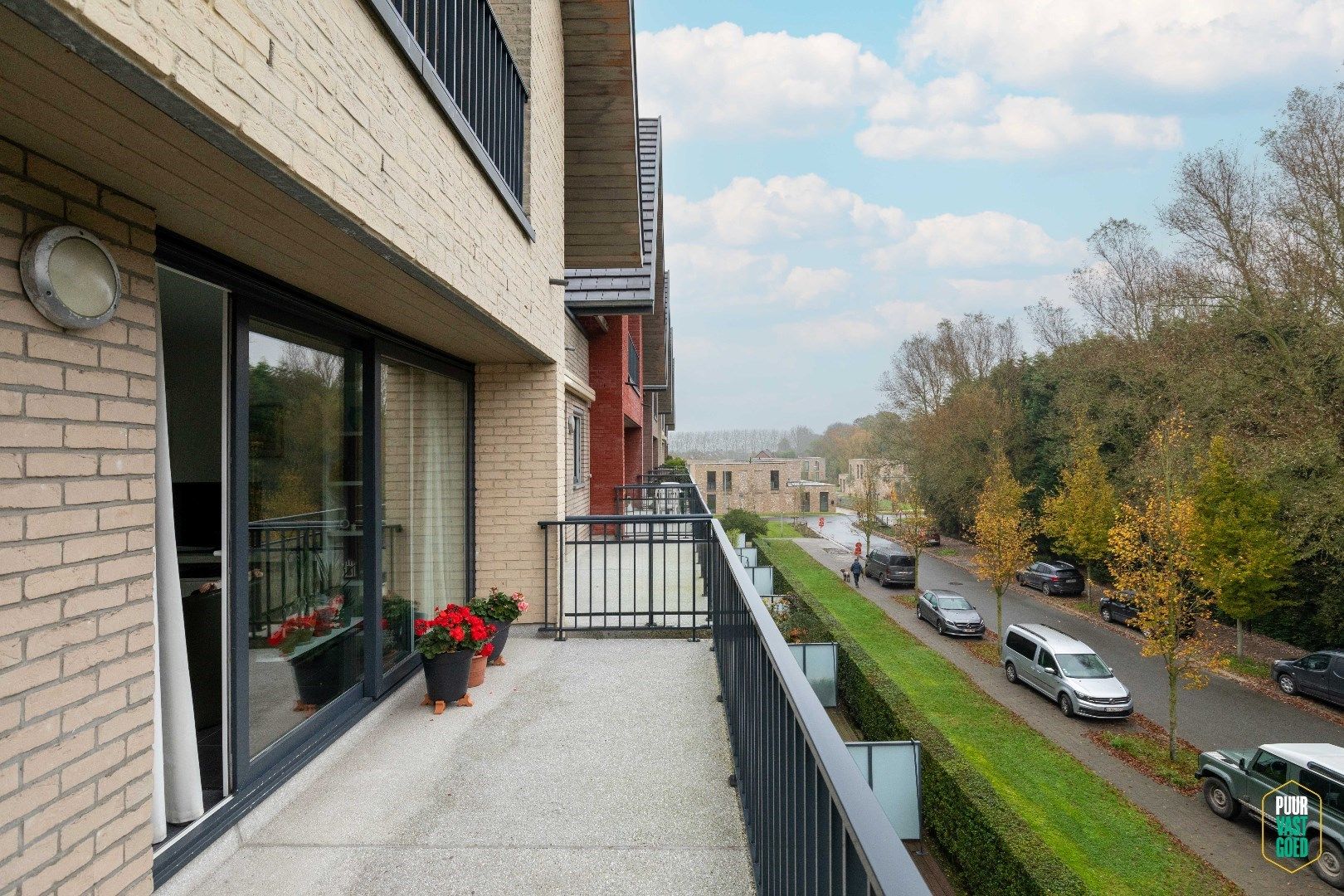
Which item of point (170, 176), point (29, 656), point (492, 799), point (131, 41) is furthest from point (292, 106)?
point (492, 799)

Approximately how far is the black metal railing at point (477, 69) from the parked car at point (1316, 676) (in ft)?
62.4

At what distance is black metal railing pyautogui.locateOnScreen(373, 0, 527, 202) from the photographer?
9.66 ft

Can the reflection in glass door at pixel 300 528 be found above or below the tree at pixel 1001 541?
above

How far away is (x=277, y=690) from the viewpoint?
316 cm

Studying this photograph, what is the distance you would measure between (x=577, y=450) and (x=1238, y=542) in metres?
17.3

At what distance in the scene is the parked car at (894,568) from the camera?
29594 mm

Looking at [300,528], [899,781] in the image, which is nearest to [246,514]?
[300,528]

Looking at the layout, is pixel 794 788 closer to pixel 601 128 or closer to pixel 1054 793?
pixel 601 128

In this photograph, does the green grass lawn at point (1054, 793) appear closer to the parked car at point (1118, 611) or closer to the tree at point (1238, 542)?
the tree at point (1238, 542)

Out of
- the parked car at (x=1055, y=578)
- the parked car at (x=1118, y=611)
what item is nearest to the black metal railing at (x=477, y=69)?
the parked car at (x=1118, y=611)

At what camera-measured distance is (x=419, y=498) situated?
4.85m

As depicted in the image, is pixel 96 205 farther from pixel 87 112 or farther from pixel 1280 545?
pixel 1280 545

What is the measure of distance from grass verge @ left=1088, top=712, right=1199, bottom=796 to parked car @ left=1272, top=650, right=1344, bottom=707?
352cm

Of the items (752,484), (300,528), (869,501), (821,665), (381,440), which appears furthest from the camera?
(752,484)
